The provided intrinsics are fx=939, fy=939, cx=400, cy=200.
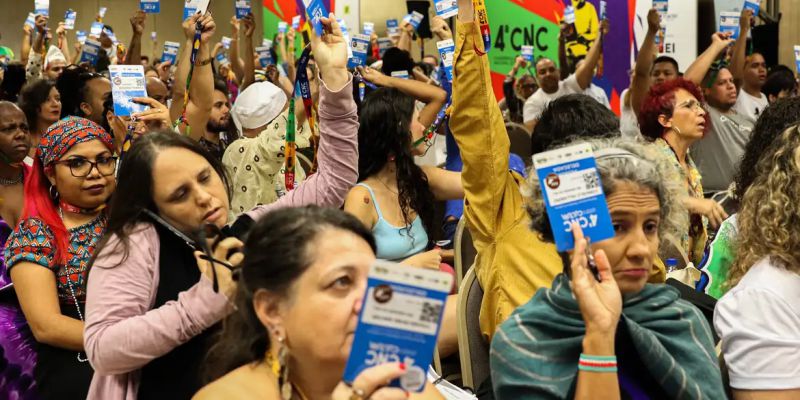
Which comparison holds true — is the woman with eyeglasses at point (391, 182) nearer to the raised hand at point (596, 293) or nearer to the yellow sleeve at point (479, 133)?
the yellow sleeve at point (479, 133)

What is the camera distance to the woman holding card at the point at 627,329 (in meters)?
1.84

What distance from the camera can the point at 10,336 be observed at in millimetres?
2752

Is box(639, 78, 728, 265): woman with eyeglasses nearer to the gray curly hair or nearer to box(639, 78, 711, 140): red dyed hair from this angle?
box(639, 78, 711, 140): red dyed hair

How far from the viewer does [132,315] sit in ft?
6.92

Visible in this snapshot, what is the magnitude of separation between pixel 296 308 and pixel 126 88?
203 cm

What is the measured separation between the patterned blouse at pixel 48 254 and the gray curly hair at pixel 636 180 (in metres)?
1.24

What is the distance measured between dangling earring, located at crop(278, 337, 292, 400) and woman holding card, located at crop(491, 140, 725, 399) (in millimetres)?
452

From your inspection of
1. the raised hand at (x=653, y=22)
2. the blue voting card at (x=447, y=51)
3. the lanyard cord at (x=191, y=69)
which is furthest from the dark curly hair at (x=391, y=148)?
the raised hand at (x=653, y=22)

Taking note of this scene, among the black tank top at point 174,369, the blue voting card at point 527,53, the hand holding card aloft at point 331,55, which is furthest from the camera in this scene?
the blue voting card at point 527,53

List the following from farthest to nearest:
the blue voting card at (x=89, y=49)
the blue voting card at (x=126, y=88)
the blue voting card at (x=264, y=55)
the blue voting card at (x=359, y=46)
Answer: the blue voting card at (x=264, y=55)
the blue voting card at (x=89, y=49)
the blue voting card at (x=359, y=46)
the blue voting card at (x=126, y=88)

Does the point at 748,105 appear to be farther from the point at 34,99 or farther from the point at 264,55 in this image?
the point at 34,99

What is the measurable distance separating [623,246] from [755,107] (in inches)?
228

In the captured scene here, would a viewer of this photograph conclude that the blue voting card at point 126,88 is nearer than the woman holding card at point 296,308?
No

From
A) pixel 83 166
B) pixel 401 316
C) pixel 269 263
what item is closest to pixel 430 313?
pixel 401 316
